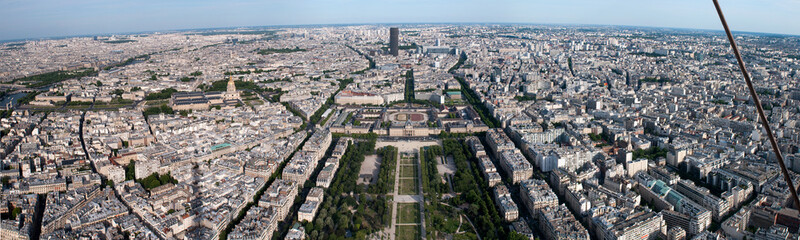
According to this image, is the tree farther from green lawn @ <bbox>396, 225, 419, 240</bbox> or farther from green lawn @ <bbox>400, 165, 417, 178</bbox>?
green lawn @ <bbox>396, 225, 419, 240</bbox>

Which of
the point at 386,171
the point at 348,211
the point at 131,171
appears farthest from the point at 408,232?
the point at 131,171

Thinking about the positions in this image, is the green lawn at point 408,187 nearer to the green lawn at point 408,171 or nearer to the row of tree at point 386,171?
the row of tree at point 386,171

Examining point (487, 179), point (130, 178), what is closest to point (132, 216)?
point (130, 178)

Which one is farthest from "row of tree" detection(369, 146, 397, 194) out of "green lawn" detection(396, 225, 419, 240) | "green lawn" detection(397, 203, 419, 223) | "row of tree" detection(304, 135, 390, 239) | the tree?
the tree

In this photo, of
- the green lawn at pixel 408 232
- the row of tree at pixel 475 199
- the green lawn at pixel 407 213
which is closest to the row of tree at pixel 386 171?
the green lawn at pixel 407 213

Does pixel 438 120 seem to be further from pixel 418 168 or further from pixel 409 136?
pixel 418 168
